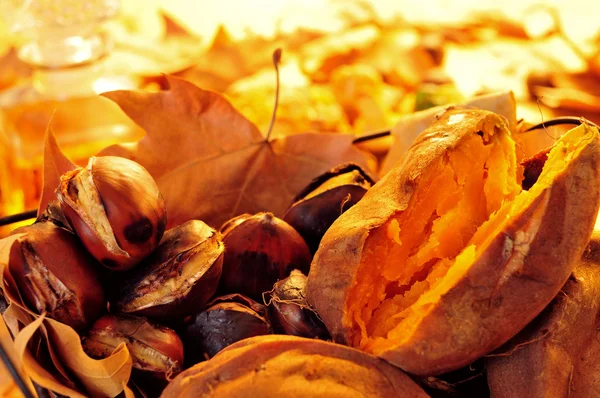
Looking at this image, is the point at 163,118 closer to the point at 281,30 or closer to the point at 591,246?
the point at 591,246

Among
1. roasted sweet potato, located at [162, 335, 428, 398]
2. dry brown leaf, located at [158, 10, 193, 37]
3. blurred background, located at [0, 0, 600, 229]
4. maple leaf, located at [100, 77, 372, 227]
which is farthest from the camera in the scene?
dry brown leaf, located at [158, 10, 193, 37]

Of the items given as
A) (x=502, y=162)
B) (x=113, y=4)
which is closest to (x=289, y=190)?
(x=502, y=162)

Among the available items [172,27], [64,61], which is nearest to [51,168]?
[64,61]

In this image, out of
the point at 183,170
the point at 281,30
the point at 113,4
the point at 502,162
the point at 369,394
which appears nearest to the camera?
the point at 369,394

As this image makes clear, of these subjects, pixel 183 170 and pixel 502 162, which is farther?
pixel 183 170

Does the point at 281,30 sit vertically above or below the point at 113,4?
below

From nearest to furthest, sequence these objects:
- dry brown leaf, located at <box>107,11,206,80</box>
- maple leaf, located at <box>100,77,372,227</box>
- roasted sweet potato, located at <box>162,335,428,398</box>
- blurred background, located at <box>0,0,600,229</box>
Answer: roasted sweet potato, located at <box>162,335,428,398</box>, maple leaf, located at <box>100,77,372,227</box>, blurred background, located at <box>0,0,600,229</box>, dry brown leaf, located at <box>107,11,206,80</box>

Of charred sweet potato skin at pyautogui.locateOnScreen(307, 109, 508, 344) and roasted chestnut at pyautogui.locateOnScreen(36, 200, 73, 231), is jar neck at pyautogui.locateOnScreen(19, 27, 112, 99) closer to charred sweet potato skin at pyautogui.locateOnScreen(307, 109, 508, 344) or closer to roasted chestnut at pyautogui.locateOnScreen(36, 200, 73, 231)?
roasted chestnut at pyautogui.locateOnScreen(36, 200, 73, 231)

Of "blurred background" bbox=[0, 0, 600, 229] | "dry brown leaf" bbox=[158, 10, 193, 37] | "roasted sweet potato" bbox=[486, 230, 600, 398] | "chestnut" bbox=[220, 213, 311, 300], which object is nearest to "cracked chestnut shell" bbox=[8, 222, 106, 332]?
"chestnut" bbox=[220, 213, 311, 300]

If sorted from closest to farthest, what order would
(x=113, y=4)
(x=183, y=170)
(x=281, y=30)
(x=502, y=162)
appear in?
1. (x=502, y=162)
2. (x=183, y=170)
3. (x=113, y=4)
4. (x=281, y=30)
